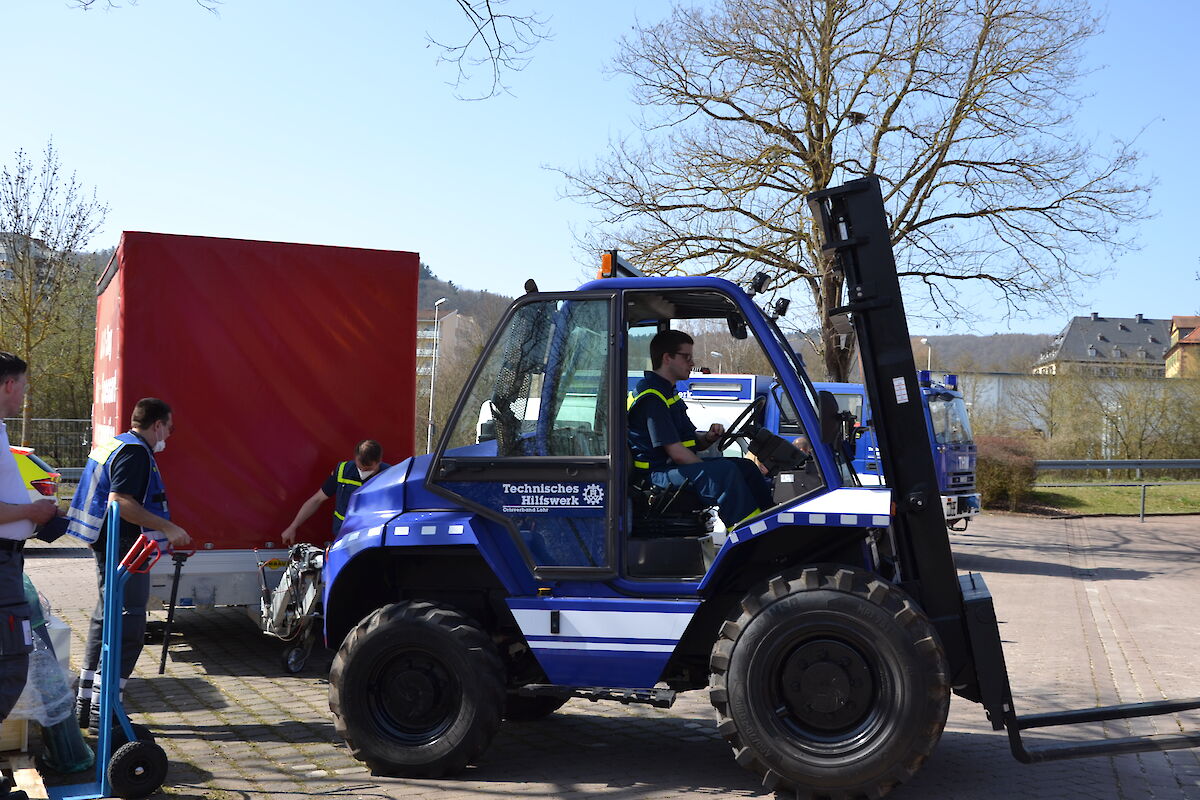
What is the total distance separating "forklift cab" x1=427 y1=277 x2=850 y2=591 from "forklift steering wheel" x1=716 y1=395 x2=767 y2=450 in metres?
0.02

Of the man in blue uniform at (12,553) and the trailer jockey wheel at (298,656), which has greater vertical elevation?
the man in blue uniform at (12,553)

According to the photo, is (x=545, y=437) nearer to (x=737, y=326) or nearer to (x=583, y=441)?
(x=583, y=441)

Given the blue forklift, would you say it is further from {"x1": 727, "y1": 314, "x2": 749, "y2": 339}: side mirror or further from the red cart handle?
the red cart handle

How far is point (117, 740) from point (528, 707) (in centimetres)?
234

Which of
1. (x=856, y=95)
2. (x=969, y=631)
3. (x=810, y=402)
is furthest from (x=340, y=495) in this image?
(x=856, y=95)

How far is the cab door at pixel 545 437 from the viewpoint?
538 centimetres

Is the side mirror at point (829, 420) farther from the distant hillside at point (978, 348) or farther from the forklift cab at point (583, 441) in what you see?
the distant hillside at point (978, 348)

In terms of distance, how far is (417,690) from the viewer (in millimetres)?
5406

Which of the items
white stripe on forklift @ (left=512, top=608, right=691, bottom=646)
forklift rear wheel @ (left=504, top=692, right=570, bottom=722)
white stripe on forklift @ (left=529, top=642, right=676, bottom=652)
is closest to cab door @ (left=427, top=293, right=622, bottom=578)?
white stripe on forklift @ (left=512, top=608, right=691, bottom=646)

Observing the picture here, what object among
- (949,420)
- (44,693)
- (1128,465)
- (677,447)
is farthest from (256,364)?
(1128,465)

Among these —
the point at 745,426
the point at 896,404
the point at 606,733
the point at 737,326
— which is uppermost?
the point at 737,326

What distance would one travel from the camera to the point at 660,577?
17.5ft

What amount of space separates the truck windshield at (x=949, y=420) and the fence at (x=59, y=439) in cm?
1618

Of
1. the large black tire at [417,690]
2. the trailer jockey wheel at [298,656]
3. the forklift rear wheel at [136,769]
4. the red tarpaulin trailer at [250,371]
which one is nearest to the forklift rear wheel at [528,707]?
the large black tire at [417,690]
